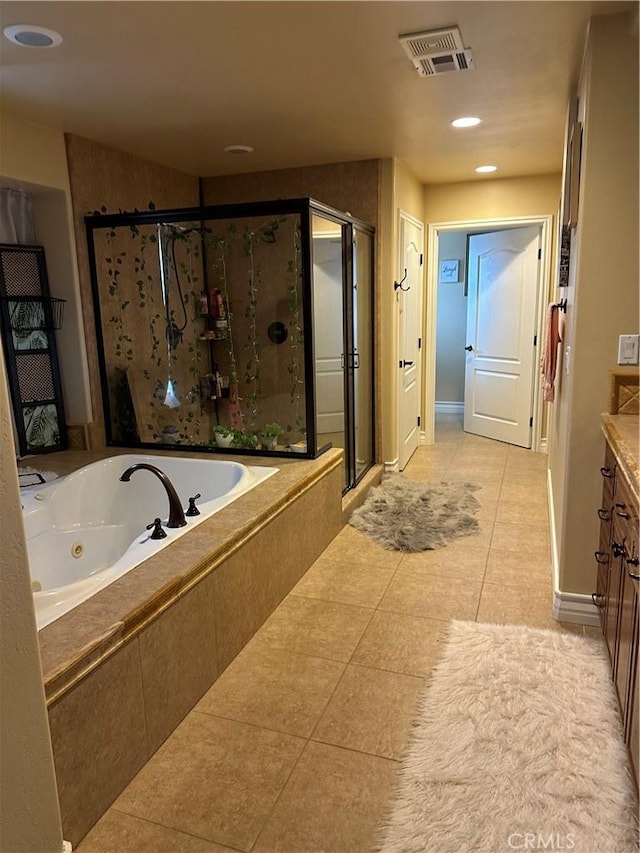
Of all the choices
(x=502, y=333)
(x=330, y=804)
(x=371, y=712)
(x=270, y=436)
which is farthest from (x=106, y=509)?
(x=502, y=333)

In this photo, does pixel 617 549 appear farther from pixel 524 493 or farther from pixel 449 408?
pixel 449 408

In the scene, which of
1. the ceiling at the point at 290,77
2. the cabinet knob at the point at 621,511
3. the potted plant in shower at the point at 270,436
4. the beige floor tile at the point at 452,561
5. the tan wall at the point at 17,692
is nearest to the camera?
the tan wall at the point at 17,692

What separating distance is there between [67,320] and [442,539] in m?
2.66

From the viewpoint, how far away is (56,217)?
11.7ft

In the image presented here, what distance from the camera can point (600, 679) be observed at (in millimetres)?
2186

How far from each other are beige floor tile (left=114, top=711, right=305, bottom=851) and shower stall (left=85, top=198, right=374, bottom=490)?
176 cm

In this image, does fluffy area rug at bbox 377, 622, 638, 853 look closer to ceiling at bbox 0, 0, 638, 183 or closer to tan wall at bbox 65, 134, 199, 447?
ceiling at bbox 0, 0, 638, 183

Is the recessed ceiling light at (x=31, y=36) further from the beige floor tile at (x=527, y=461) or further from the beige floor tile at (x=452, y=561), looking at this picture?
the beige floor tile at (x=527, y=461)

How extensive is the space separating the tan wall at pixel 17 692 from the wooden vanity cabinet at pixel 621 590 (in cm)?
149

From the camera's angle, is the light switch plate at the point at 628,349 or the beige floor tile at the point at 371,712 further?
the light switch plate at the point at 628,349

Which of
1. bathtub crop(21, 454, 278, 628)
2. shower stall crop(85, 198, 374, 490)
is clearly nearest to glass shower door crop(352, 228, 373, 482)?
shower stall crop(85, 198, 374, 490)

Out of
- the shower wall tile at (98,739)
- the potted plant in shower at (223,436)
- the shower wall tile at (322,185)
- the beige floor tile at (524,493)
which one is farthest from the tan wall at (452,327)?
the shower wall tile at (98,739)

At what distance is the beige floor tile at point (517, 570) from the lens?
119 inches

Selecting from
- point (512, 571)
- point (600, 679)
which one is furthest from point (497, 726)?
point (512, 571)
